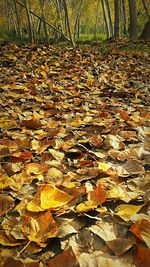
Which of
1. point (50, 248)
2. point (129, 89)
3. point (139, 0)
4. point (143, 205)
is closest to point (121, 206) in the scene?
point (143, 205)

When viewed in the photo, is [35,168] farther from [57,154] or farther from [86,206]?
[86,206]

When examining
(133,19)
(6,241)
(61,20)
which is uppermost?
(61,20)

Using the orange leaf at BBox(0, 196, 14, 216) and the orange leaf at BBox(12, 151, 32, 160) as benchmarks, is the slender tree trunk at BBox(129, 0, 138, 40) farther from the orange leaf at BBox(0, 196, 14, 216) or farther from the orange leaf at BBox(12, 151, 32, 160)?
the orange leaf at BBox(0, 196, 14, 216)

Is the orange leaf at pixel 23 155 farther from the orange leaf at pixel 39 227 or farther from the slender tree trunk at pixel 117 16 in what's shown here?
the slender tree trunk at pixel 117 16

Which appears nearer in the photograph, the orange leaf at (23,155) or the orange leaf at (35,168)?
the orange leaf at (35,168)

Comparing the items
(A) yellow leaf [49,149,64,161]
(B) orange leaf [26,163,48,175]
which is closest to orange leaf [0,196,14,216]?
(B) orange leaf [26,163,48,175]

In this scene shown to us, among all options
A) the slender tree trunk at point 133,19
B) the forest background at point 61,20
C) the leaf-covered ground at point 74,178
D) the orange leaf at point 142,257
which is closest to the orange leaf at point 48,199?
the leaf-covered ground at point 74,178

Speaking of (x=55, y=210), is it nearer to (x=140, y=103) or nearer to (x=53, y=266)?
(x=53, y=266)

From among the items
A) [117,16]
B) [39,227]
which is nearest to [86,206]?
[39,227]
